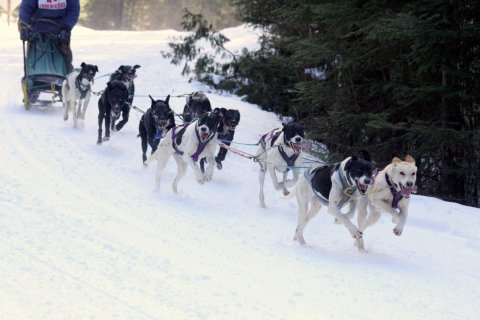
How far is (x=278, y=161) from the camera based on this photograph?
827 cm

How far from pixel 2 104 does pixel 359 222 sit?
835 cm

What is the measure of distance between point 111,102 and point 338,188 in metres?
4.93

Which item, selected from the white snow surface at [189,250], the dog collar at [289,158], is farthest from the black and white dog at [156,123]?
the dog collar at [289,158]

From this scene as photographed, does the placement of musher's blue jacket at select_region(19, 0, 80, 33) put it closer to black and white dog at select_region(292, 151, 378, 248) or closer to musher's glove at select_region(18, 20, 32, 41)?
musher's glove at select_region(18, 20, 32, 41)

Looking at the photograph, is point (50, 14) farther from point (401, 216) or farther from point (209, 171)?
point (401, 216)

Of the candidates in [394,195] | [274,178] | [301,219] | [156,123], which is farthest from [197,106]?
[394,195]

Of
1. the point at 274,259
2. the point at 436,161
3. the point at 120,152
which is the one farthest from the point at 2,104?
the point at 274,259

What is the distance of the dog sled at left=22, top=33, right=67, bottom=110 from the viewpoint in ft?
39.4

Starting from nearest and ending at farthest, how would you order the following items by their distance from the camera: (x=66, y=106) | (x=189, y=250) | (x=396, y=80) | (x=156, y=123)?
(x=189, y=250), (x=156, y=123), (x=396, y=80), (x=66, y=106)

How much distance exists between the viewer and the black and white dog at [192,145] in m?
8.20

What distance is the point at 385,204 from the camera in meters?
6.46

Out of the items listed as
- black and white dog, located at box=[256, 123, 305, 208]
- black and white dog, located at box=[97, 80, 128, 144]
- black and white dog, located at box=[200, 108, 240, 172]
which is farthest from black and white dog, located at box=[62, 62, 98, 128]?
black and white dog, located at box=[256, 123, 305, 208]

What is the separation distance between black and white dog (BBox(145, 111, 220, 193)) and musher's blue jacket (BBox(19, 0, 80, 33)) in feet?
15.2

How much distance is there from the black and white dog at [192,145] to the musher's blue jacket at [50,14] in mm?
4638
